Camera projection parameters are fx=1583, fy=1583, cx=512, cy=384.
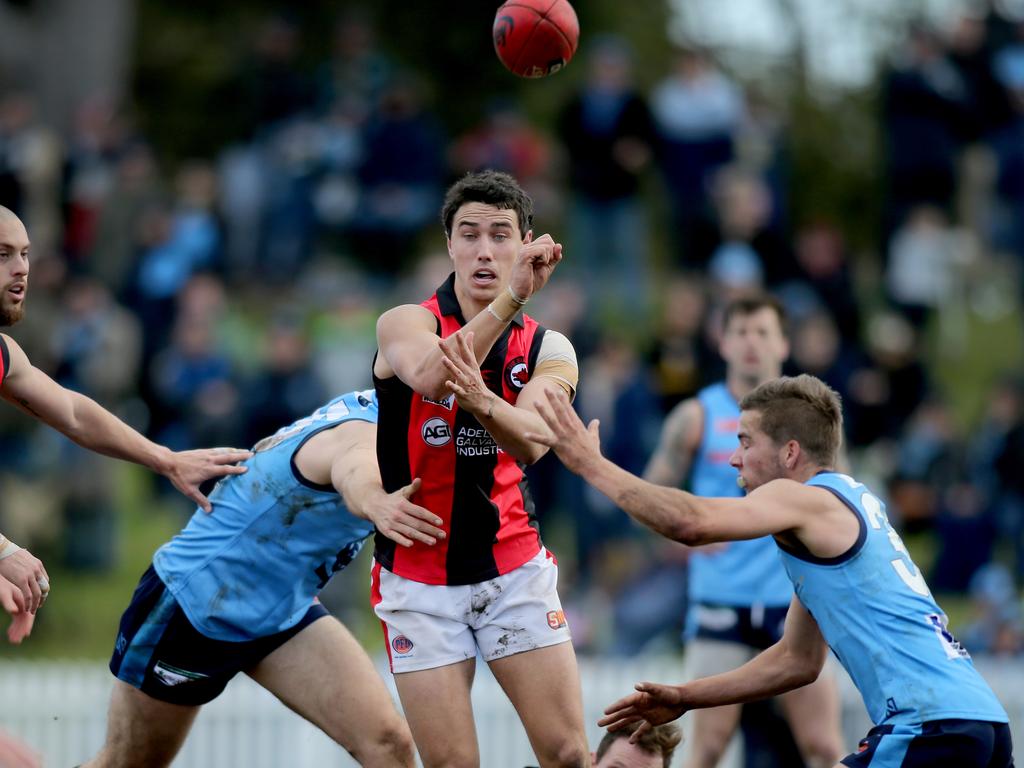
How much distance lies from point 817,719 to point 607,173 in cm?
834

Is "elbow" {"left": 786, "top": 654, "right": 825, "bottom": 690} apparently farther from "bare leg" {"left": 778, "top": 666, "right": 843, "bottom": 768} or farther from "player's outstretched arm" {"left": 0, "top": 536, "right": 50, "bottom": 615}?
"player's outstretched arm" {"left": 0, "top": 536, "right": 50, "bottom": 615}

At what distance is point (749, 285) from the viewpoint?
15.1 m

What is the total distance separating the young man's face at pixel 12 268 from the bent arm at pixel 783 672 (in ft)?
11.1

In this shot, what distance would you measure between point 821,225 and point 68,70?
10153 mm

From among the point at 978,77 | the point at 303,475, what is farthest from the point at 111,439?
the point at 978,77

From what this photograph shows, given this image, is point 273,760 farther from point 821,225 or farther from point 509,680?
point 821,225

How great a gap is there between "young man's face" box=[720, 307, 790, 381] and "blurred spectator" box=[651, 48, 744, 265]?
7497 mm

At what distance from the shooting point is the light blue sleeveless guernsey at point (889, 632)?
586 cm

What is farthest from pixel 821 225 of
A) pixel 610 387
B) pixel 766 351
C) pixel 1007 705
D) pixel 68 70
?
pixel 68 70

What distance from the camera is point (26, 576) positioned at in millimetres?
6508

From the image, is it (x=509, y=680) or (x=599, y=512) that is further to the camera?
(x=599, y=512)

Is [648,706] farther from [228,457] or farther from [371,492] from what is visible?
[228,457]

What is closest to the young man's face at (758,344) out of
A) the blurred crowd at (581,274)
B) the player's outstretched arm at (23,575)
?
the player's outstretched arm at (23,575)

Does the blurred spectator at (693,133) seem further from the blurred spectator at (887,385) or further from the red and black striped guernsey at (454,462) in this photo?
the red and black striped guernsey at (454,462)
